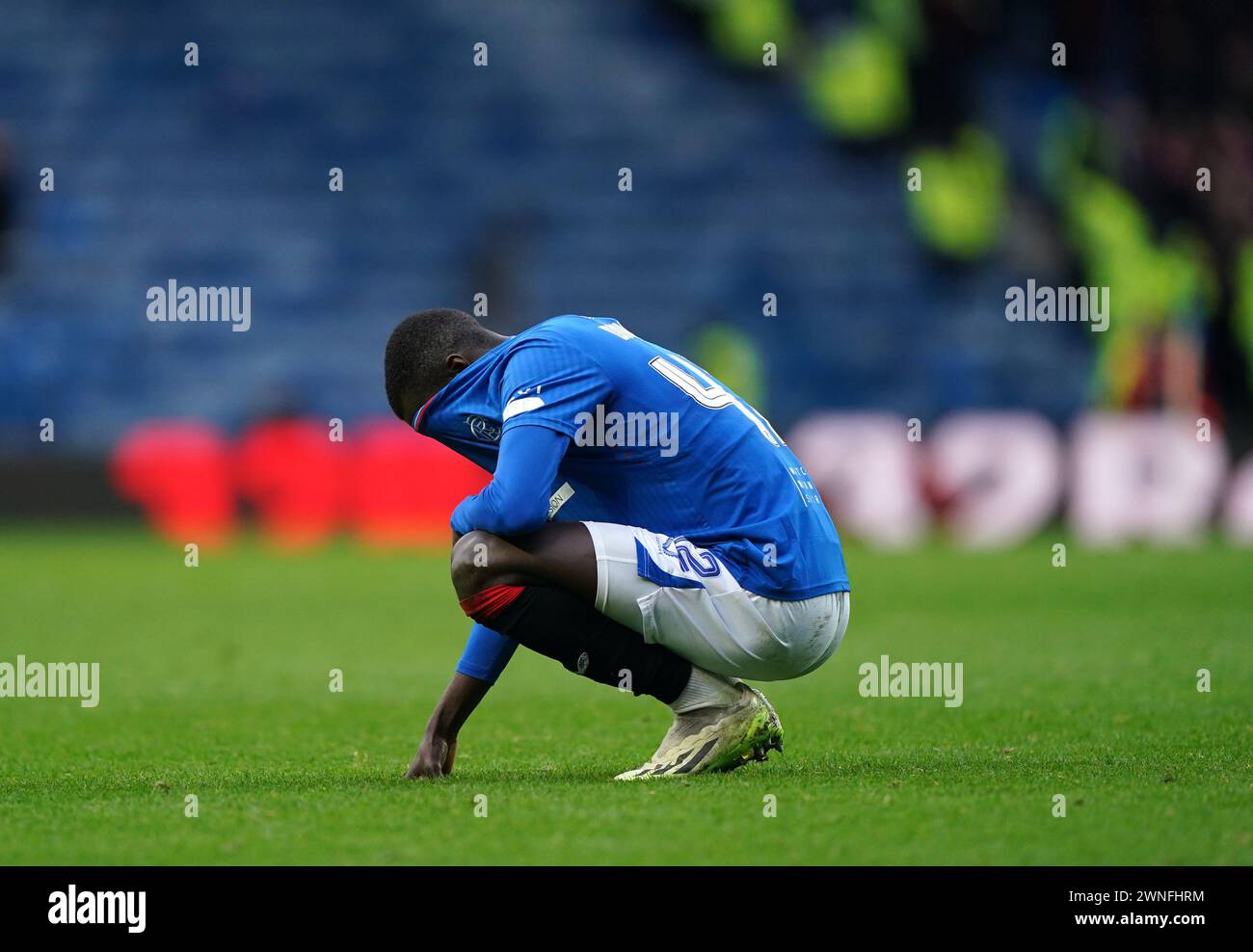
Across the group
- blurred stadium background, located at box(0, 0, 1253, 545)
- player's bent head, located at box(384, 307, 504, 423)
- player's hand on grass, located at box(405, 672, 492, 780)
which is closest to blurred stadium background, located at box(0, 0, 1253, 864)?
blurred stadium background, located at box(0, 0, 1253, 545)

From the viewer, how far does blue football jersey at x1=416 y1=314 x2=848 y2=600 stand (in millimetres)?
4965

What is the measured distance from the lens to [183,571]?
13.7 meters

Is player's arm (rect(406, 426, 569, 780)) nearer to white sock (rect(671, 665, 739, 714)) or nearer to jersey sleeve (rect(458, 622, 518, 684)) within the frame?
jersey sleeve (rect(458, 622, 518, 684))

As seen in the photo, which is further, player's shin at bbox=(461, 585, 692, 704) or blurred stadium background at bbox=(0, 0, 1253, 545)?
blurred stadium background at bbox=(0, 0, 1253, 545)

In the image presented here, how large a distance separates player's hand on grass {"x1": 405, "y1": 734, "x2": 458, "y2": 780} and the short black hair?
0.96 metres

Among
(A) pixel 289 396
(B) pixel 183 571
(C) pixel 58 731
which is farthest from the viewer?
(A) pixel 289 396

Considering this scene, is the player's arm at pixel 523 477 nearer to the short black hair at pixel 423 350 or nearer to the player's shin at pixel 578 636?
the player's shin at pixel 578 636

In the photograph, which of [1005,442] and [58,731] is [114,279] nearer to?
[1005,442]

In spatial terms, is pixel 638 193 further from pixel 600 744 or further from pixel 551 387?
pixel 551 387

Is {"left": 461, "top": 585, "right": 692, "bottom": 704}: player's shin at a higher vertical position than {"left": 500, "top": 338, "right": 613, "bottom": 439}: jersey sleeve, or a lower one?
lower

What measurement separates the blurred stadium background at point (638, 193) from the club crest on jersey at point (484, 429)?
13161 mm

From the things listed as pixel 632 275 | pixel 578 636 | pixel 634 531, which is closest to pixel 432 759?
pixel 578 636
